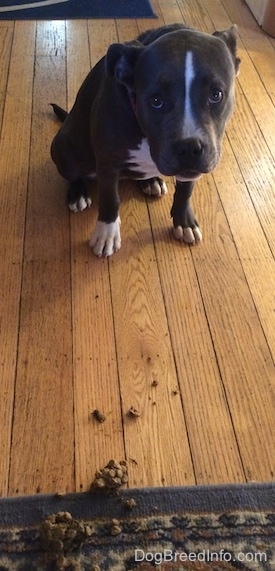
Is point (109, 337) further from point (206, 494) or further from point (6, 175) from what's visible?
point (6, 175)

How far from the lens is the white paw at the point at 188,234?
6.60 feet

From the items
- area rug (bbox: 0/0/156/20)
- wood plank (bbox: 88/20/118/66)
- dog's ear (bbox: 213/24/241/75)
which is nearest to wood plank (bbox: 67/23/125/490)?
dog's ear (bbox: 213/24/241/75)

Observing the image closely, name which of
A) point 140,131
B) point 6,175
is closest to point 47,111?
point 6,175

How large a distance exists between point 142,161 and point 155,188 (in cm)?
41

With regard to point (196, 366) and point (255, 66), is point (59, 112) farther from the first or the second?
point (196, 366)

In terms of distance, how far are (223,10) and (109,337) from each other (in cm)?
231

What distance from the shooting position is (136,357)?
5.60 feet

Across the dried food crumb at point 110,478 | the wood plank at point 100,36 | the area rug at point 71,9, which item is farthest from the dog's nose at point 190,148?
the area rug at point 71,9

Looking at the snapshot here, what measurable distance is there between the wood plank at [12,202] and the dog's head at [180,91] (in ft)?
2.06

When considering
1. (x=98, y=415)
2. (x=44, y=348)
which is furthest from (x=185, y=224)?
(x=98, y=415)

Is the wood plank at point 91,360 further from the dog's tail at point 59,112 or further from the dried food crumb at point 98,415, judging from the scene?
the dog's tail at point 59,112

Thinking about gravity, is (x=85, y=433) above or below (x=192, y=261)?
below

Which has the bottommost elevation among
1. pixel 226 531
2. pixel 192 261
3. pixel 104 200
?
pixel 226 531

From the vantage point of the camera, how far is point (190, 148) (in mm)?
1483
